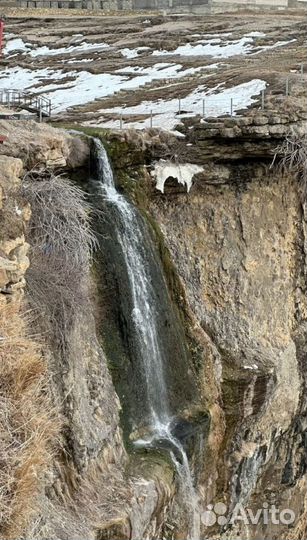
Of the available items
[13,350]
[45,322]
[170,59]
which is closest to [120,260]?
[45,322]

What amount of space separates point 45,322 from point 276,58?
15.8 metres

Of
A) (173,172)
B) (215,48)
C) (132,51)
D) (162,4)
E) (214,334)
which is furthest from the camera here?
(162,4)

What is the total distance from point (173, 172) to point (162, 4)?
88.4ft

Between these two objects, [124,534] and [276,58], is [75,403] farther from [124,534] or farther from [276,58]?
[276,58]

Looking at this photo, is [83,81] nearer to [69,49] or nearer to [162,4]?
[69,49]

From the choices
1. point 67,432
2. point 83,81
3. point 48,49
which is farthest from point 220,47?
point 67,432

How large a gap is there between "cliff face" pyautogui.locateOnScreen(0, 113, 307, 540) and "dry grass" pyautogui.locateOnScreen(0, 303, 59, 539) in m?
1.81

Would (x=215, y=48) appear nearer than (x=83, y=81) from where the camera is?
No

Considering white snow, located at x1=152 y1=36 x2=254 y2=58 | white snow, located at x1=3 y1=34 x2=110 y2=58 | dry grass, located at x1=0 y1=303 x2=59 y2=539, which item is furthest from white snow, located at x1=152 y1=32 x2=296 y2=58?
dry grass, located at x1=0 y1=303 x2=59 y2=539

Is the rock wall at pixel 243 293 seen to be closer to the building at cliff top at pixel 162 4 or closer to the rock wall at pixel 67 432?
the rock wall at pixel 67 432

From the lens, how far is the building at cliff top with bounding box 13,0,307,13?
126ft

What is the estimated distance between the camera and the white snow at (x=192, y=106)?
17.4 metres

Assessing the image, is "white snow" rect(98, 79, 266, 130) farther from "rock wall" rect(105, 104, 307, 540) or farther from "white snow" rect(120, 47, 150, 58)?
"white snow" rect(120, 47, 150, 58)

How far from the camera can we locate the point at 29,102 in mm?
20578
